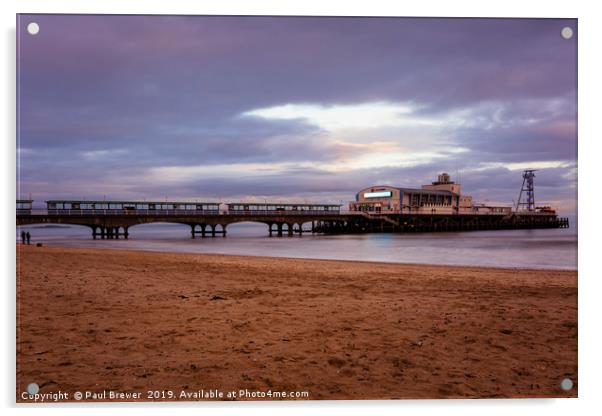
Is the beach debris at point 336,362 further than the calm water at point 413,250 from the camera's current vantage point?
No

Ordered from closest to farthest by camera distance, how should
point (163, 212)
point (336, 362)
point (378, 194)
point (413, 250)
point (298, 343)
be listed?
point (336, 362) → point (298, 343) → point (413, 250) → point (163, 212) → point (378, 194)

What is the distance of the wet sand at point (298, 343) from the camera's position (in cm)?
356

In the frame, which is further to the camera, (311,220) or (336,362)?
(311,220)

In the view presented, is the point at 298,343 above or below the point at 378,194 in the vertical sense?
below

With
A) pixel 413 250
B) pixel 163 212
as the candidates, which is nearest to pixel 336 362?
pixel 413 250

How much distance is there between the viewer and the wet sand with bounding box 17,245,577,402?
11.7 feet

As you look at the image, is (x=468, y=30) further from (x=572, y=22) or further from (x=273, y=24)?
(x=273, y=24)

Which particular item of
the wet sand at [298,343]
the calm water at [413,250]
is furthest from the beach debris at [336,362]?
the calm water at [413,250]

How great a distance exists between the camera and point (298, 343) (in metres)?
4.04

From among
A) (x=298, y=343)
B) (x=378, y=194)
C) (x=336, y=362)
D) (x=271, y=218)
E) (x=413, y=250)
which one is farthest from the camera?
(x=378, y=194)

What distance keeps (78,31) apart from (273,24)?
2146 mm

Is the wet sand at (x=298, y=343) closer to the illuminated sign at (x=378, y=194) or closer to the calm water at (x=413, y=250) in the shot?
the calm water at (x=413, y=250)

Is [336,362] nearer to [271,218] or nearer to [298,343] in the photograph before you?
[298,343]
